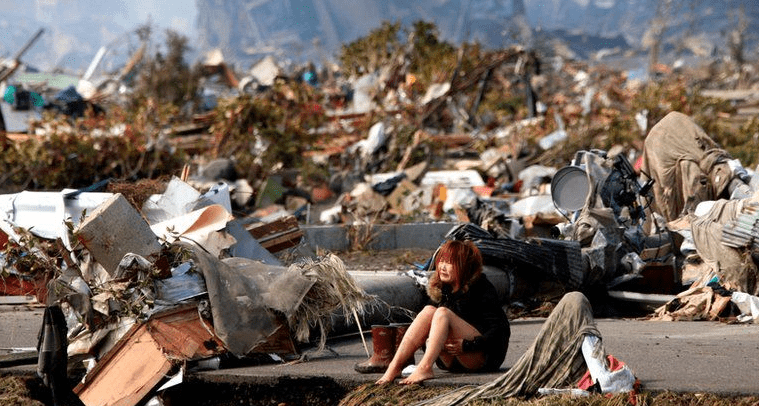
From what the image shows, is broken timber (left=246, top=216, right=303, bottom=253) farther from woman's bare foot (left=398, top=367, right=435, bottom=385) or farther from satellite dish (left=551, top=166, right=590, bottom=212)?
woman's bare foot (left=398, top=367, right=435, bottom=385)

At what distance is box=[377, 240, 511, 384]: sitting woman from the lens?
5.42 metres

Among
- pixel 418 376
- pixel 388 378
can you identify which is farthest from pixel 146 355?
pixel 418 376

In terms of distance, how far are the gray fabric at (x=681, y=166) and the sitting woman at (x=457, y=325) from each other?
6005 millimetres

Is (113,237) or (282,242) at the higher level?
(113,237)

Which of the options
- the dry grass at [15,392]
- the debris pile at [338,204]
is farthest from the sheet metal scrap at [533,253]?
the dry grass at [15,392]

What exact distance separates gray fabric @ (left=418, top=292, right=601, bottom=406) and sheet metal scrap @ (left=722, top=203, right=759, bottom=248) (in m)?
3.45

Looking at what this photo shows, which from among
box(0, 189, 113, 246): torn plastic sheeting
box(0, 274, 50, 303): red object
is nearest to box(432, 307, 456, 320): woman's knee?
box(0, 274, 50, 303): red object

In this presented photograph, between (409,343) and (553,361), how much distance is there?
73cm

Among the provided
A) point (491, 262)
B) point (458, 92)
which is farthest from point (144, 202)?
point (458, 92)

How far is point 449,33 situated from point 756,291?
5875 inches

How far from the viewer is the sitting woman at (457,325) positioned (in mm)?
5422

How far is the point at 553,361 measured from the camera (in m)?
5.11

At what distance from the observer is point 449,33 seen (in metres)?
155

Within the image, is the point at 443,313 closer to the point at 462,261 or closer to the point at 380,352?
the point at 462,261
